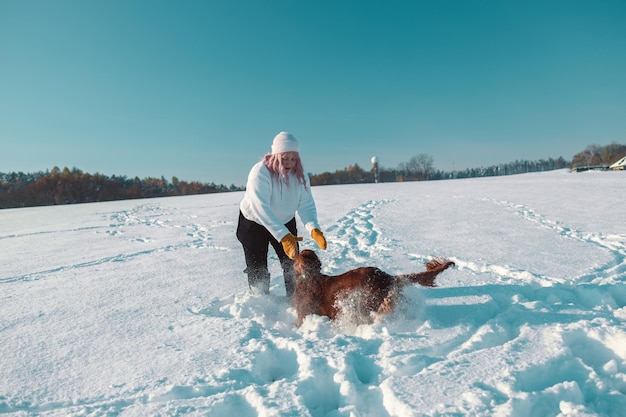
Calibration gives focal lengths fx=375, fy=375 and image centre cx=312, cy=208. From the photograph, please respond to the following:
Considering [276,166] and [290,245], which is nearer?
[290,245]

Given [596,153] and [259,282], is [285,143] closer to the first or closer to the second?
[259,282]

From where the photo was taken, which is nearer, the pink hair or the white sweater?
the white sweater

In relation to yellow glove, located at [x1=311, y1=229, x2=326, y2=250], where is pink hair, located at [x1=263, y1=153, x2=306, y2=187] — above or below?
above

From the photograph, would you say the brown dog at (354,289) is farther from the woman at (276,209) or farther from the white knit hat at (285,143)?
the white knit hat at (285,143)

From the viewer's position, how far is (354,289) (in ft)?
8.79

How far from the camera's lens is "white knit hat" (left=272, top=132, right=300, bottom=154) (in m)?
3.33

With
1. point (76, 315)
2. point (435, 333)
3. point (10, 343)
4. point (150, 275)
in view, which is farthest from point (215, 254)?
point (435, 333)

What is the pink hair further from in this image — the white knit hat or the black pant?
the black pant

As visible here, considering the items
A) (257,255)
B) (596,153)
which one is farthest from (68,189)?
(596,153)

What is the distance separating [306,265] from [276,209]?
872 mm

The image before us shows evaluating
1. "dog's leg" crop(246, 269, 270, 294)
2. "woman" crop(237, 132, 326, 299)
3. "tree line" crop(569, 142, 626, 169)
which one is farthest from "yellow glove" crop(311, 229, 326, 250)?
"tree line" crop(569, 142, 626, 169)

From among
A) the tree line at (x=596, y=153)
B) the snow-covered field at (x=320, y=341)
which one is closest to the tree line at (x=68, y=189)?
the snow-covered field at (x=320, y=341)

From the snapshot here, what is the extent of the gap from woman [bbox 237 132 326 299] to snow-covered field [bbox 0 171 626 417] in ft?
0.95

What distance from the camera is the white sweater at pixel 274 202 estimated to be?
3.26m
